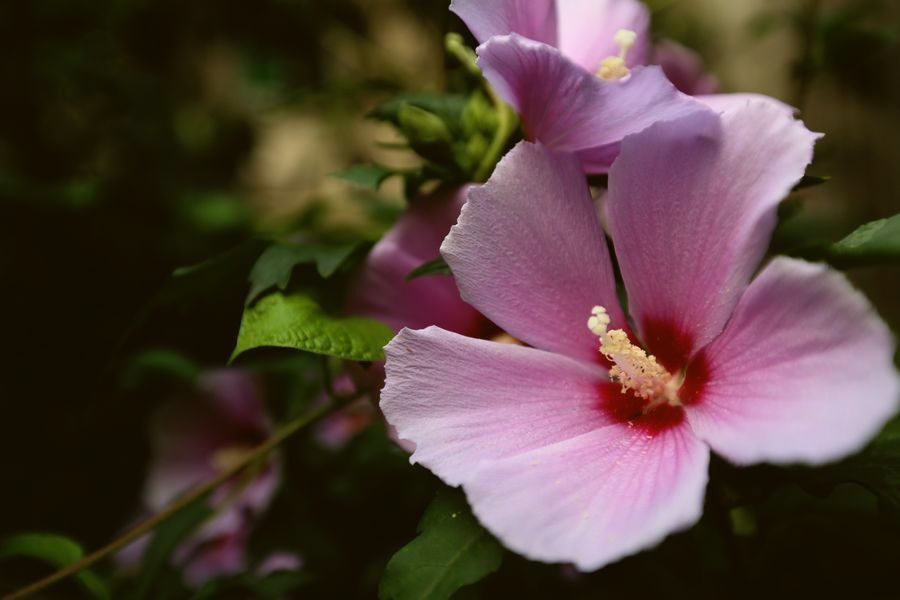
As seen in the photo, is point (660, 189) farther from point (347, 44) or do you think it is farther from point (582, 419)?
point (347, 44)

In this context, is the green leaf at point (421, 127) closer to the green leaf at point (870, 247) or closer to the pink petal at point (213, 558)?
the green leaf at point (870, 247)

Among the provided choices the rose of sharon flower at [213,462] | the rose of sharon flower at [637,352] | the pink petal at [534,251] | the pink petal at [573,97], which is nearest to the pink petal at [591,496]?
the rose of sharon flower at [637,352]

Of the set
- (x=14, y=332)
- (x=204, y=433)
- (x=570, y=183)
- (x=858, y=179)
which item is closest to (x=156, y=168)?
(x=14, y=332)

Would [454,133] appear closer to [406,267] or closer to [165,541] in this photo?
[406,267]

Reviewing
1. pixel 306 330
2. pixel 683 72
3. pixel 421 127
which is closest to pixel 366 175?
pixel 421 127

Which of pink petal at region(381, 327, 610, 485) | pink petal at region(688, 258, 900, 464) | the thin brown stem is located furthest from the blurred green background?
pink petal at region(688, 258, 900, 464)
